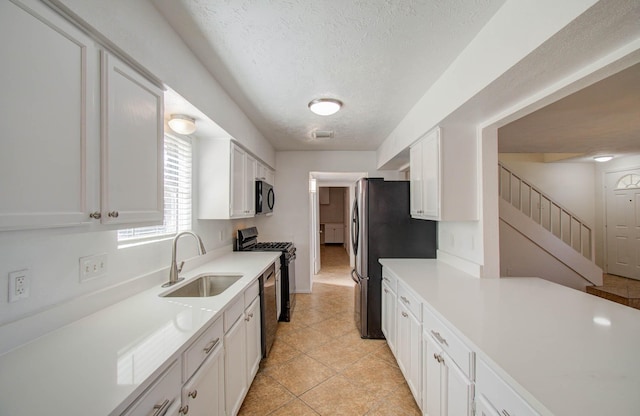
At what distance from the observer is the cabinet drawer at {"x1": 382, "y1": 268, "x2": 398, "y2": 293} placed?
2.36 m

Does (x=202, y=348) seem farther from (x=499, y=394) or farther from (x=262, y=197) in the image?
(x=262, y=197)

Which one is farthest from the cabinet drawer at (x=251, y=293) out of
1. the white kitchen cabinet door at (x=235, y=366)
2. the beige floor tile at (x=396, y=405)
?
the beige floor tile at (x=396, y=405)

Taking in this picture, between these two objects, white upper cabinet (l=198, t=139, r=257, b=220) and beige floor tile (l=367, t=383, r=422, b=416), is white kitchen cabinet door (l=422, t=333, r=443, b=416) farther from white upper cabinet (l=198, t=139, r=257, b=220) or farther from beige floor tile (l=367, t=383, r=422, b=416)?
white upper cabinet (l=198, t=139, r=257, b=220)

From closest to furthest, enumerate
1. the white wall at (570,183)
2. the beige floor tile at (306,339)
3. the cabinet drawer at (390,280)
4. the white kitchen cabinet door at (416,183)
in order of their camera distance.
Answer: the cabinet drawer at (390,280) → the white kitchen cabinet door at (416,183) → the beige floor tile at (306,339) → the white wall at (570,183)

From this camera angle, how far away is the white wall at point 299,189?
14.6 feet

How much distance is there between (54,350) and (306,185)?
12.2 ft

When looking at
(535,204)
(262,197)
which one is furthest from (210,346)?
(535,204)

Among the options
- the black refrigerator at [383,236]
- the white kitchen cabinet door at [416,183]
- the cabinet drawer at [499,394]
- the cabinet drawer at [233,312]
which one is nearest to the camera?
the cabinet drawer at [499,394]

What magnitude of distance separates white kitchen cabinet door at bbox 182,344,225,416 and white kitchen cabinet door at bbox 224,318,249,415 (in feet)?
0.25

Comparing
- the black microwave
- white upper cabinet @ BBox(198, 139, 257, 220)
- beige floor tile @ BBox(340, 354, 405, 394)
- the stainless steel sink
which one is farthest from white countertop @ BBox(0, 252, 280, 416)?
the black microwave

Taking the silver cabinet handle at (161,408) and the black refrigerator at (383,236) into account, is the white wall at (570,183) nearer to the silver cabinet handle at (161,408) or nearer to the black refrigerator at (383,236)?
the black refrigerator at (383,236)

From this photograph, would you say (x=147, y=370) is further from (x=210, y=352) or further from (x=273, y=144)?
(x=273, y=144)

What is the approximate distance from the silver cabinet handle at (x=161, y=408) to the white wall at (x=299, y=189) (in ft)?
11.5

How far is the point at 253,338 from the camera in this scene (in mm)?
2080
